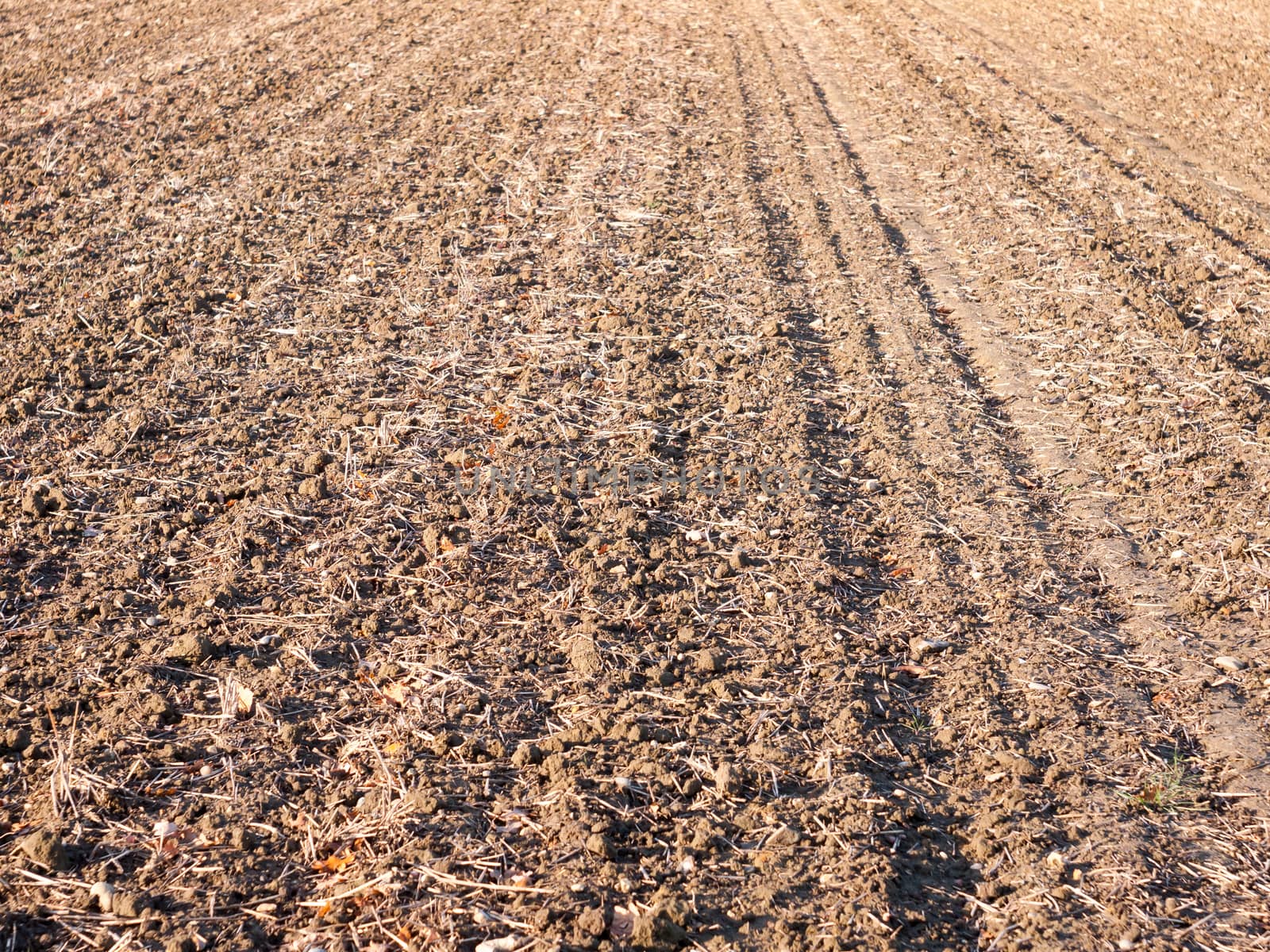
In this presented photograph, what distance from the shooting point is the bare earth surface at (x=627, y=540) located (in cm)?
288

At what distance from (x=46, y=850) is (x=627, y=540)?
2.28 metres

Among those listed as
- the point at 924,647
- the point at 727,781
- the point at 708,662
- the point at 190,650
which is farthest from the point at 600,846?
the point at 190,650

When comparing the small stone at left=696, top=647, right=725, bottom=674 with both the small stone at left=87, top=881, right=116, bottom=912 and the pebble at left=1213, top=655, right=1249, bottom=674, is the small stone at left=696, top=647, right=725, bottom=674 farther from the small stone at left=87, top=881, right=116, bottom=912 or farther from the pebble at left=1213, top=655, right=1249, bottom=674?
the small stone at left=87, top=881, right=116, bottom=912

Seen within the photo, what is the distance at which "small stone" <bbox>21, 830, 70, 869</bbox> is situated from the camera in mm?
2828

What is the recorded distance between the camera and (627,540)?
4242 mm

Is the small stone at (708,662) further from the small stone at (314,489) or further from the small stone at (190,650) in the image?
the small stone at (314,489)

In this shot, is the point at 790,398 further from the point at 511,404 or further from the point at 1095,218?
the point at 1095,218

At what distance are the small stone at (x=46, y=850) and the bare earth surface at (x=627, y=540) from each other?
15 mm

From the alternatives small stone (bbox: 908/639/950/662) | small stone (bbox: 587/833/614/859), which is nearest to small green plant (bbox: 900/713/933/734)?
small stone (bbox: 908/639/950/662)

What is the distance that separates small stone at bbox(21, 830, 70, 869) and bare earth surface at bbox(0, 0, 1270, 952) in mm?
15

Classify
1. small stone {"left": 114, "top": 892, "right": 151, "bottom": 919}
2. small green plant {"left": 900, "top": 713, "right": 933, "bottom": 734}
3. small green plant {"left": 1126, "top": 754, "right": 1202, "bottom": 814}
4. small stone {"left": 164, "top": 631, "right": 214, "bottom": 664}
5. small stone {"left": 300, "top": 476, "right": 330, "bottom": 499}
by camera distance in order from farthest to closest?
small stone {"left": 300, "top": 476, "right": 330, "bottom": 499}
small stone {"left": 164, "top": 631, "right": 214, "bottom": 664}
small green plant {"left": 900, "top": 713, "right": 933, "bottom": 734}
small green plant {"left": 1126, "top": 754, "right": 1202, "bottom": 814}
small stone {"left": 114, "top": 892, "right": 151, "bottom": 919}

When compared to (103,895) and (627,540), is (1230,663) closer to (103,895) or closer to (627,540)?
(627,540)

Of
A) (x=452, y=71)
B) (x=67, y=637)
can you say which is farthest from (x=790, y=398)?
(x=452, y=71)

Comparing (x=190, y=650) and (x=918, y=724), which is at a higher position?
(x=190, y=650)
